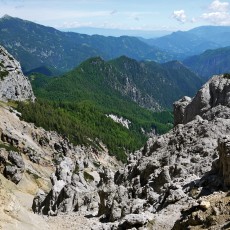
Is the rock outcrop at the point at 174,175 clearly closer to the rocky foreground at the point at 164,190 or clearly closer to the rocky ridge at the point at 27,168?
the rocky foreground at the point at 164,190

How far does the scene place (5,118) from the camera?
17475cm

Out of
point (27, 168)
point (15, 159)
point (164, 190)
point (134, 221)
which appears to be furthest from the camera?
point (27, 168)

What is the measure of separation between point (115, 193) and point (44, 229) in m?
12.3

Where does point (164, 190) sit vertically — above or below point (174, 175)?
below

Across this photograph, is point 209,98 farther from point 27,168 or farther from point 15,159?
point 27,168

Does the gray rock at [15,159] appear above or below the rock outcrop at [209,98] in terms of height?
below

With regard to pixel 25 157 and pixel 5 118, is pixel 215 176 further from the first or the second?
pixel 5 118

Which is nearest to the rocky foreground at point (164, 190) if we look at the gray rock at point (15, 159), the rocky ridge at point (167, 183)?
the rocky ridge at point (167, 183)

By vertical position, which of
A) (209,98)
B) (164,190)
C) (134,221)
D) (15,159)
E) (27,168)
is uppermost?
(209,98)

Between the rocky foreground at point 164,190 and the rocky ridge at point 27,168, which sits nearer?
the rocky foreground at point 164,190

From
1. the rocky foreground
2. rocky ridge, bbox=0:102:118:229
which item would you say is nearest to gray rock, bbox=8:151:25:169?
rocky ridge, bbox=0:102:118:229

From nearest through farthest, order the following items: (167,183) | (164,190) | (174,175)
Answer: (164,190) < (167,183) < (174,175)

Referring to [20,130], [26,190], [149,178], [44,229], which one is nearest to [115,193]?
[149,178]

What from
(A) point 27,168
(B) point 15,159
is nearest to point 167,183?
(B) point 15,159
